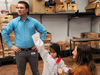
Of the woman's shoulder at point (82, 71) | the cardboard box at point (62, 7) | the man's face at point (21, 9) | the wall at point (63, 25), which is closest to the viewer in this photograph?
the woman's shoulder at point (82, 71)

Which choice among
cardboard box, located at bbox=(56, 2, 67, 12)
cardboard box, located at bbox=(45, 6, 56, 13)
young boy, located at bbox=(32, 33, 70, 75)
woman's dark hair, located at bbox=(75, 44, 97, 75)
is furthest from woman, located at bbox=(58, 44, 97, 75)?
cardboard box, located at bbox=(45, 6, 56, 13)

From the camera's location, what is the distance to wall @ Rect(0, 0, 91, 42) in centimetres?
A: 465

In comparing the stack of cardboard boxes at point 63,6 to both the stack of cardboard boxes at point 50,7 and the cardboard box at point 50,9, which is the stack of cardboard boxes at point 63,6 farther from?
the cardboard box at point 50,9

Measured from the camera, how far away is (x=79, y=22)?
498 centimetres

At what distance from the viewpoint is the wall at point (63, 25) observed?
4.65m

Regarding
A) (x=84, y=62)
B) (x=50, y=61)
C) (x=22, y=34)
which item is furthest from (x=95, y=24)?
(x=50, y=61)

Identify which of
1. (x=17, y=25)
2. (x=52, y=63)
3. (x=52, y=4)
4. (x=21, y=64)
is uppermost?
(x=52, y=4)

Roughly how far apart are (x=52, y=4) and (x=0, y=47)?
2152 millimetres

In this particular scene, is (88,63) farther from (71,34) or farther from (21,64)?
(71,34)

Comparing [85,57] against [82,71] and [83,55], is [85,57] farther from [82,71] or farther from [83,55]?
[82,71]

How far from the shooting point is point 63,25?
189 inches

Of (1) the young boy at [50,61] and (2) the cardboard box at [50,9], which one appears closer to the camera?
(1) the young boy at [50,61]

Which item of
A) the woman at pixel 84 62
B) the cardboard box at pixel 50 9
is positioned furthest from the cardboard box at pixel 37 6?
the woman at pixel 84 62

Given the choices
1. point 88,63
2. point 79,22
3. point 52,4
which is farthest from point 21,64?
point 79,22
